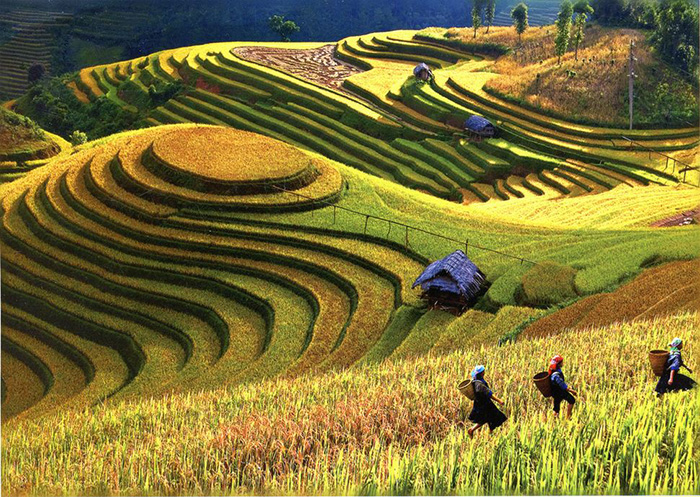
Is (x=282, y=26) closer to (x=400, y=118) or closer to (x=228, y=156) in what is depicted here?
(x=400, y=118)

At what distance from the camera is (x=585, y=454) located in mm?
6832

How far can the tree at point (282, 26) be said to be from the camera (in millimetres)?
45344

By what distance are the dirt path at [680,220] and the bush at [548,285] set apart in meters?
7.06

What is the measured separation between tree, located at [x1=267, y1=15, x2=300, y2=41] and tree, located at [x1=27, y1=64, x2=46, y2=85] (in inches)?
687

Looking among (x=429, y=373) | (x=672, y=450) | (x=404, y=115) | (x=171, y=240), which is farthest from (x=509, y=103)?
(x=672, y=450)

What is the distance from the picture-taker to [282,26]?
4641cm

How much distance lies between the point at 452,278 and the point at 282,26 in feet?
104

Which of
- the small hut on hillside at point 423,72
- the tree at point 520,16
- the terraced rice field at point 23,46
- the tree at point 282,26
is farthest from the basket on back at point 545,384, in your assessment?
the tree at point 282,26

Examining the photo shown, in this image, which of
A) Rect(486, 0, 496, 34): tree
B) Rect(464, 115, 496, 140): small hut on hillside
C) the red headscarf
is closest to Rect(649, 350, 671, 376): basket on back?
the red headscarf

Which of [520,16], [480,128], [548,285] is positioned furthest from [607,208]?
[520,16]

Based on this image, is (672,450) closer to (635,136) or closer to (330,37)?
(635,136)

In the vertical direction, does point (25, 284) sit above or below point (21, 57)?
below

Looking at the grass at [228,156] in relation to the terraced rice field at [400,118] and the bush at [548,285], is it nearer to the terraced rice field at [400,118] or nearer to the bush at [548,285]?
the terraced rice field at [400,118]

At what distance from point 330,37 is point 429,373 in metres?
45.3
